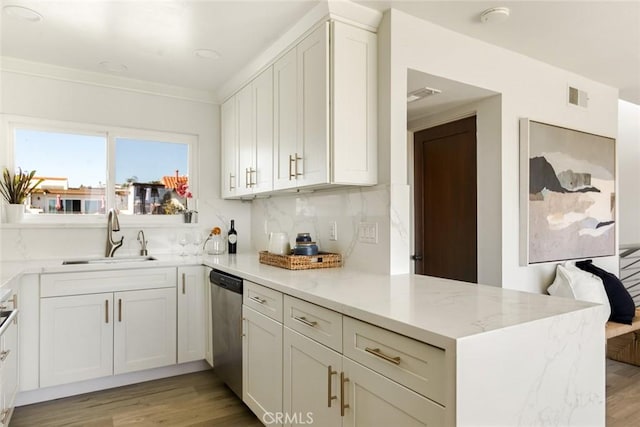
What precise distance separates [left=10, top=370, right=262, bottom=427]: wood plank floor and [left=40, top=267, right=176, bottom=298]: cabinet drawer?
73 cm

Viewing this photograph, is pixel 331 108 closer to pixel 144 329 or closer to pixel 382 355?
pixel 382 355

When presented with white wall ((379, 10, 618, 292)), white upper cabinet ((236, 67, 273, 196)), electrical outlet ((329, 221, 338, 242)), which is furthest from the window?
white wall ((379, 10, 618, 292))

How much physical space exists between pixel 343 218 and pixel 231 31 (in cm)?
138

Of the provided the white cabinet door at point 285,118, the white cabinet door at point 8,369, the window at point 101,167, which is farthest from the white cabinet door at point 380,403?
the window at point 101,167

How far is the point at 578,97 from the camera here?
3150mm

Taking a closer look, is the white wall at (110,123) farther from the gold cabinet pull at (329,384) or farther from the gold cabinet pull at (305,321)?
the gold cabinet pull at (329,384)

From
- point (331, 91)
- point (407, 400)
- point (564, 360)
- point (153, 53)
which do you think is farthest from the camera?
point (153, 53)

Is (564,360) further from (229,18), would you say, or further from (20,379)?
(20,379)

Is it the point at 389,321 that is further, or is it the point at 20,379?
Result: the point at 20,379

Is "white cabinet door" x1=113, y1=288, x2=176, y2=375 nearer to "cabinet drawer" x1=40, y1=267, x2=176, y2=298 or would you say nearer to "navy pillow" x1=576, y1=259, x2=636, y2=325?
"cabinet drawer" x1=40, y1=267, x2=176, y2=298

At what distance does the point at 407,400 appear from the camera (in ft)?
3.91

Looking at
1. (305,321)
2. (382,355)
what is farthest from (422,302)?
(305,321)

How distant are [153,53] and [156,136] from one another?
912mm

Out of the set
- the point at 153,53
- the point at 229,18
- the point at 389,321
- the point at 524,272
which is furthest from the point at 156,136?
the point at 524,272
